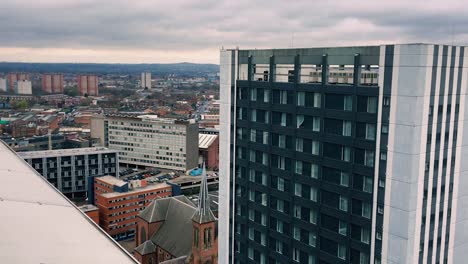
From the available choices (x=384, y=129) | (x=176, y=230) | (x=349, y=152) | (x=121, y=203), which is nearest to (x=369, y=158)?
(x=349, y=152)

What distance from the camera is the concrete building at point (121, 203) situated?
3686 inches

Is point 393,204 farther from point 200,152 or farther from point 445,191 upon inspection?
point 200,152

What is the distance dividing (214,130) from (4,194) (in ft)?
565

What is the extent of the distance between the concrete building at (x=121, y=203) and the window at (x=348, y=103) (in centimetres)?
6997

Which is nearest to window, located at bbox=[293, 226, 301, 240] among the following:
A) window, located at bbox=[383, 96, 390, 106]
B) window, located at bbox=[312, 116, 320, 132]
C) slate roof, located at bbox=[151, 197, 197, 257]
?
window, located at bbox=[312, 116, 320, 132]

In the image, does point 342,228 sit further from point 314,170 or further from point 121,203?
point 121,203

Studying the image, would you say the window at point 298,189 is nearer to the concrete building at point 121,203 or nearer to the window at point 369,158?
the window at point 369,158

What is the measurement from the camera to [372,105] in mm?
31125

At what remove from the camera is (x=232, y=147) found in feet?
141

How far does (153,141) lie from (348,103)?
422 feet

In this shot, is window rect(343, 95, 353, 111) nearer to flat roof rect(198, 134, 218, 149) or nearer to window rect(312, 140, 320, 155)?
window rect(312, 140, 320, 155)

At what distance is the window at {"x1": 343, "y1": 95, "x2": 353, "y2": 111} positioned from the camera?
3234cm

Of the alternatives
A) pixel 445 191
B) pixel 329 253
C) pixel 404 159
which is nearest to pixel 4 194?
pixel 404 159

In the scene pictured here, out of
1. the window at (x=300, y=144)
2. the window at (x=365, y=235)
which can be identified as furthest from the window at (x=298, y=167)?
the window at (x=365, y=235)
